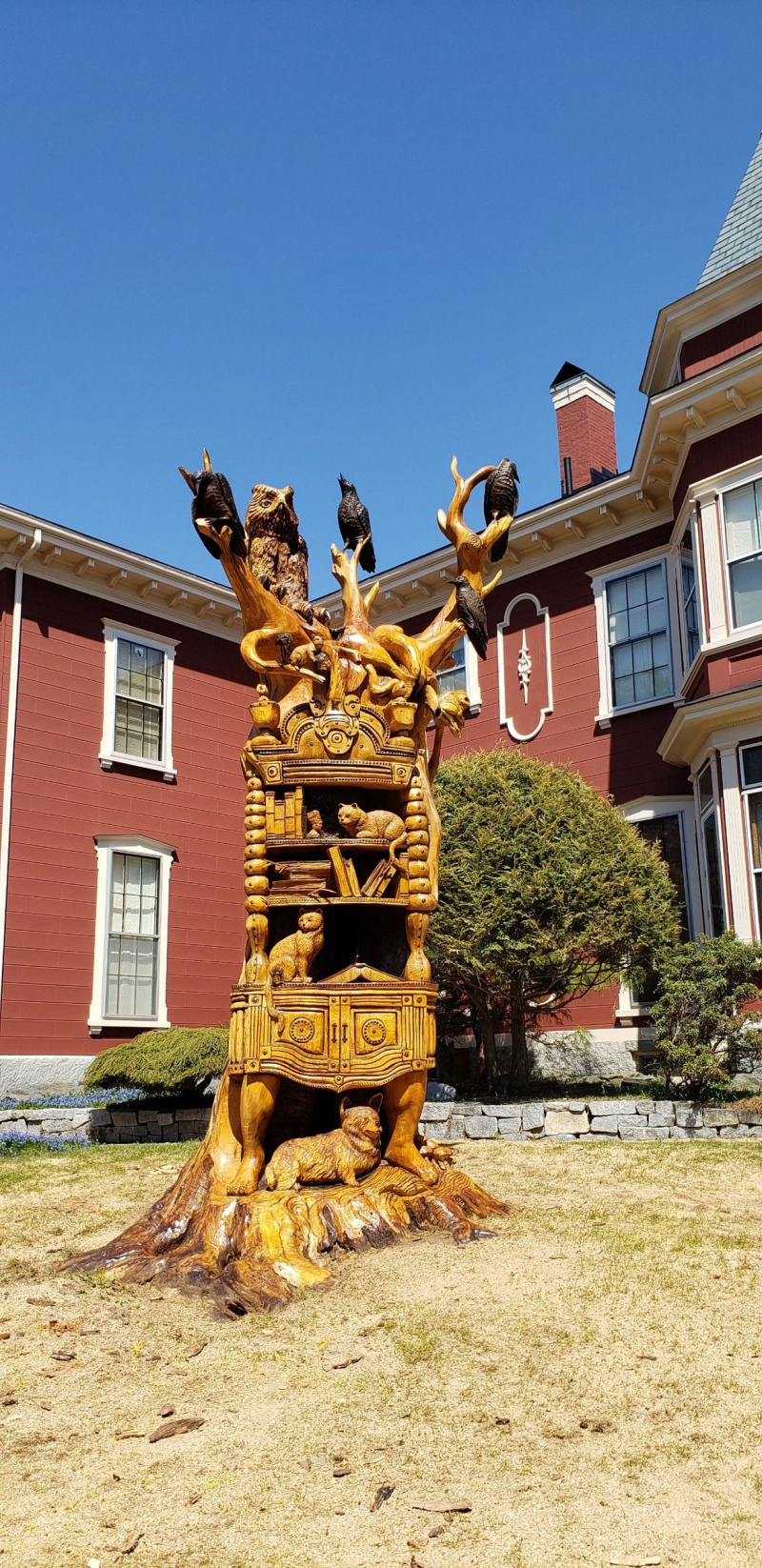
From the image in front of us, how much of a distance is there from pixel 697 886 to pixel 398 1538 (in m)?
12.3

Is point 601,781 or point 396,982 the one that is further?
point 601,781

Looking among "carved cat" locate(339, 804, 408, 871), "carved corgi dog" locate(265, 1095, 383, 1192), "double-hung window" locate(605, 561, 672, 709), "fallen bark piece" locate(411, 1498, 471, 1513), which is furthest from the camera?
"double-hung window" locate(605, 561, 672, 709)

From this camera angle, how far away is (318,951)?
22.5 feet

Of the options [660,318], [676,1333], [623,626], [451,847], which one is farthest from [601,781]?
[676,1333]

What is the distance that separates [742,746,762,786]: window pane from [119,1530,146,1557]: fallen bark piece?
10.9 meters

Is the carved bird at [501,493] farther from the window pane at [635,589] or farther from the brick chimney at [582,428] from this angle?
the brick chimney at [582,428]

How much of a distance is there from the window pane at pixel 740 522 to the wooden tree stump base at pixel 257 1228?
30.7 feet

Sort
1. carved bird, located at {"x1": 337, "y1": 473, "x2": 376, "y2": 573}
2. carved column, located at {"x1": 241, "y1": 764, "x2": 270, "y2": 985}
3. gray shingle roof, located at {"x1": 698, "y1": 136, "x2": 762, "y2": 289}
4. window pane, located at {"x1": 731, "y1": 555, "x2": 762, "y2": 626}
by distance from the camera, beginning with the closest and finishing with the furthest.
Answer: carved column, located at {"x1": 241, "y1": 764, "x2": 270, "y2": 985}, carved bird, located at {"x1": 337, "y1": 473, "x2": 376, "y2": 573}, window pane, located at {"x1": 731, "y1": 555, "x2": 762, "y2": 626}, gray shingle roof, located at {"x1": 698, "y1": 136, "x2": 762, "y2": 289}

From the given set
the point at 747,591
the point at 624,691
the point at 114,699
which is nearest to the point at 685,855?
the point at 624,691

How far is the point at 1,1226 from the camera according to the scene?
7.27 metres

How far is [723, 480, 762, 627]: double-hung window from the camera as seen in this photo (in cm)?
1339

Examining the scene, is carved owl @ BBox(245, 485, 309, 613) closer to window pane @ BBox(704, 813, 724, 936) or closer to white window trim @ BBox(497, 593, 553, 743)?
window pane @ BBox(704, 813, 724, 936)

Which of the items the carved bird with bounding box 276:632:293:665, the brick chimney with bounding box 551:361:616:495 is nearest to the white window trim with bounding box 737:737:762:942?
the carved bird with bounding box 276:632:293:665

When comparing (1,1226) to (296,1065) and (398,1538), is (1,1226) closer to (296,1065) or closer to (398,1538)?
(296,1065)
